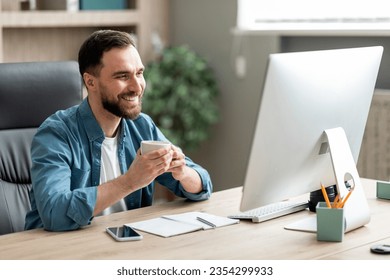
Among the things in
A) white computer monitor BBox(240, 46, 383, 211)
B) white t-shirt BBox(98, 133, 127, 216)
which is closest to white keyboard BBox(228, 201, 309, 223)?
white computer monitor BBox(240, 46, 383, 211)

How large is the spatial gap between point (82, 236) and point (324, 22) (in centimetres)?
236

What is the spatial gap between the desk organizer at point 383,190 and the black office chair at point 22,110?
99 cm

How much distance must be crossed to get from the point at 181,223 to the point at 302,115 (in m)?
0.44

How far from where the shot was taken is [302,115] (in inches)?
69.9

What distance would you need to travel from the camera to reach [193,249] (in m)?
1.73

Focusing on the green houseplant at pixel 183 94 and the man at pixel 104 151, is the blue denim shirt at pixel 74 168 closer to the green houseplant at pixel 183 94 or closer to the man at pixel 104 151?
the man at pixel 104 151

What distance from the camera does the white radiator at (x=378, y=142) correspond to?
3504 millimetres

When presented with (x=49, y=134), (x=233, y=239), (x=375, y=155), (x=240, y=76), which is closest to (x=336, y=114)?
(x=233, y=239)

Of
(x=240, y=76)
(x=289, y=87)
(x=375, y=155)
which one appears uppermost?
(x=289, y=87)

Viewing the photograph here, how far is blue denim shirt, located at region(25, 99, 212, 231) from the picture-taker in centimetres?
190

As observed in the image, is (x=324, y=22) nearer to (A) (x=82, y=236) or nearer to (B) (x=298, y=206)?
(B) (x=298, y=206)

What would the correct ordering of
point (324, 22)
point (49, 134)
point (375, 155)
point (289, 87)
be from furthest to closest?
point (324, 22)
point (375, 155)
point (49, 134)
point (289, 87)

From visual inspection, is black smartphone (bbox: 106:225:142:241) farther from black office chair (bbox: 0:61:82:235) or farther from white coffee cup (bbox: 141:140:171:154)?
black office chair (bbox: 0:61:82:235)

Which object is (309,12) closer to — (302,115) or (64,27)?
(64,27)
